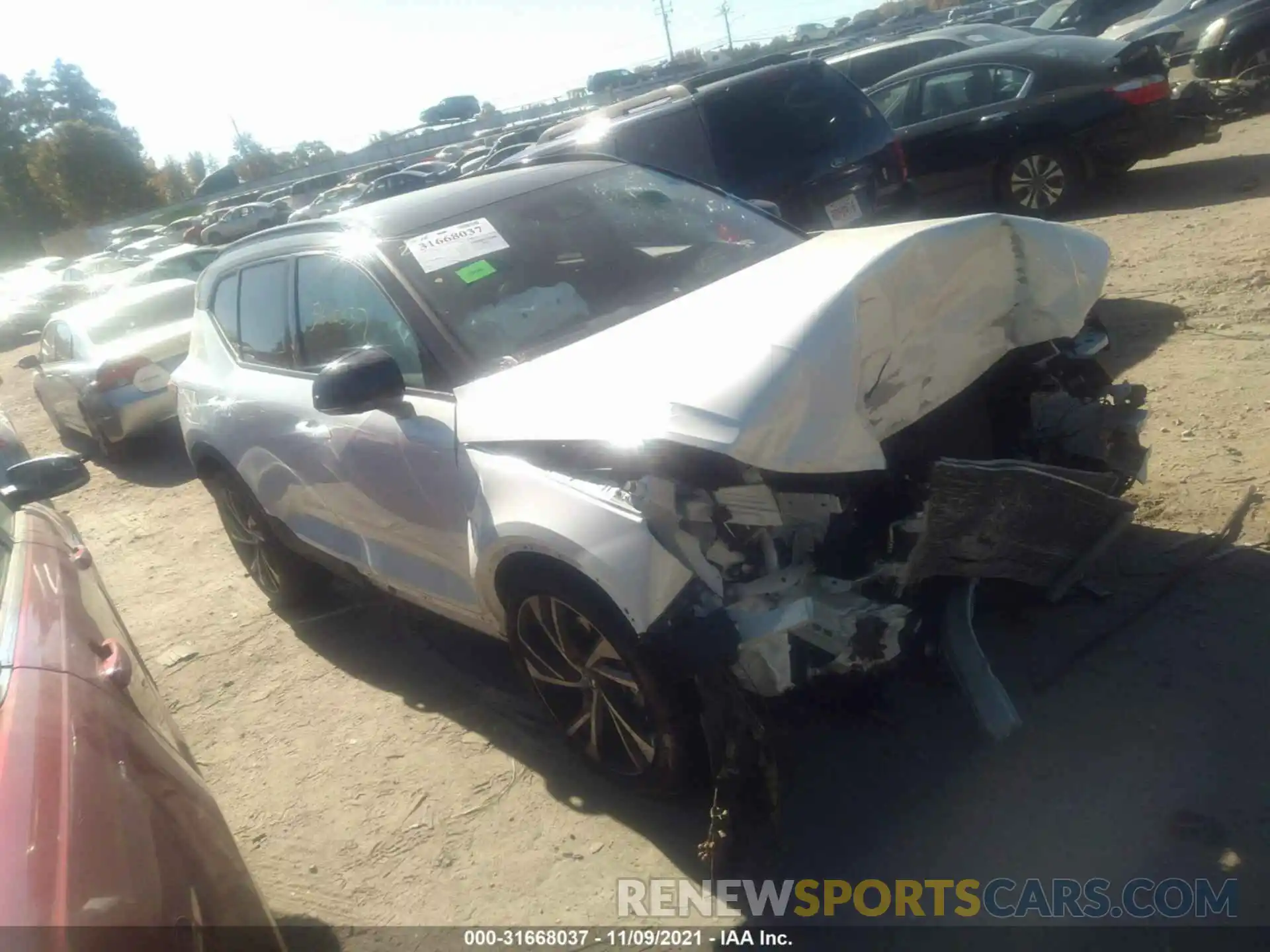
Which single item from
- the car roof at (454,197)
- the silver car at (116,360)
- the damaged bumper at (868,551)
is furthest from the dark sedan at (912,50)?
the damaged bumper at (868,551)

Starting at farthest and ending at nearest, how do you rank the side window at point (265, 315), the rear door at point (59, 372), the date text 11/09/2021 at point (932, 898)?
the rear door at point (59, 372)
the side window at point (265, 315)
the date text 11/09/2021 at point (932, 898)

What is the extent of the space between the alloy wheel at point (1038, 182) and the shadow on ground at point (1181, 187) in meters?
0.29

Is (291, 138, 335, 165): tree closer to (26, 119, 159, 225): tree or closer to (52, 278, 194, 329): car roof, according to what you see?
(26, 119, 159, 225): tree

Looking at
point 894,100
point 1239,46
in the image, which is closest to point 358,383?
point 894,100

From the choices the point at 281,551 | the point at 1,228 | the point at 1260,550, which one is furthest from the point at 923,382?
the point at 1,228

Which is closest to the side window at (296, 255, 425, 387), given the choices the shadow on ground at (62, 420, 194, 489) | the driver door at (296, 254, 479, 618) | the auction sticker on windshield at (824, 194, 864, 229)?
the driver door at (296, 254, 479, 618)

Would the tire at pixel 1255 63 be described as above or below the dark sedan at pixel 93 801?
below

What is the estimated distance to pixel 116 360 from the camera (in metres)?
8.83

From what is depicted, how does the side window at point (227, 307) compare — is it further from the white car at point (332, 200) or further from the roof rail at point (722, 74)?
the white car at point (332, 200)

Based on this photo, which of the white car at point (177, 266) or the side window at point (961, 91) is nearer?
the side window at point (961, 91)

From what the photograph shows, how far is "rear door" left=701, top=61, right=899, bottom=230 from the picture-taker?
6766 mm

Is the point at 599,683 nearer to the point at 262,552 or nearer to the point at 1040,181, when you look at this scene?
the point at 262,552

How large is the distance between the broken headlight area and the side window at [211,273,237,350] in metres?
2.92

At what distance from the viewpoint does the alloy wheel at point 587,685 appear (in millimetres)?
2936
